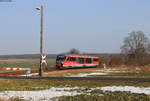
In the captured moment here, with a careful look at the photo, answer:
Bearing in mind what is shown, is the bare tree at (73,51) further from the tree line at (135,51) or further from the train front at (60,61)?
the train front at (60,61)

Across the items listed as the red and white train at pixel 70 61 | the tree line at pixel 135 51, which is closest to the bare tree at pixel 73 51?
the tree line at pixel 135 51

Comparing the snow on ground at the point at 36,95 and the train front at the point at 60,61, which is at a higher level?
the train front at the point at 60,61

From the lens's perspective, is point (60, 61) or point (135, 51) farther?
point (135, 51)

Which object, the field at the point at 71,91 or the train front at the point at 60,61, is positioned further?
the train front at the point at 60,61

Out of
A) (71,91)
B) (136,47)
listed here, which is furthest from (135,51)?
(71,91)

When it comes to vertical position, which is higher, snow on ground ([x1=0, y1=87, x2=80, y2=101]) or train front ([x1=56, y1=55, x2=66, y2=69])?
train front ([x1=56, y1=55, x2=66, y2=69])

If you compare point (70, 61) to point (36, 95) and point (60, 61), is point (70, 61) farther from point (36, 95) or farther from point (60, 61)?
point (36, 95)

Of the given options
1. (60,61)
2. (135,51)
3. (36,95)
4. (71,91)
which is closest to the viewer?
(36,95)

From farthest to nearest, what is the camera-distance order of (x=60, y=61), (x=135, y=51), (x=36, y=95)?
(x=135, y=51) → (x=60, y=61) → (x=36, y=95)

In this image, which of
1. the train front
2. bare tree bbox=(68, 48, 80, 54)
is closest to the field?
the train front

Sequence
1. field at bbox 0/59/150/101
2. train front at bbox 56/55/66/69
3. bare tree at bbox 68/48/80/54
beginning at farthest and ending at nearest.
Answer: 1. bare tree at bbox 68/48/80/54
2. train front at bbox 56/55/66/69
3. field at bbox 0/59/150/101

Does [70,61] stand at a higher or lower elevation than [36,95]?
higher

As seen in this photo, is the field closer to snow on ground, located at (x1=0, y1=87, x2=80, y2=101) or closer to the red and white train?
snow on ground, located at (x1=0, y1=87, x2=80, y2=101)

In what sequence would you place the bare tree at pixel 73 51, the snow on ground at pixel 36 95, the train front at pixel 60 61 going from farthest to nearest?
the bare tree at pixel 73 51 < the train front at pixel 60 61 < the snow on ground at pixel 36 95
